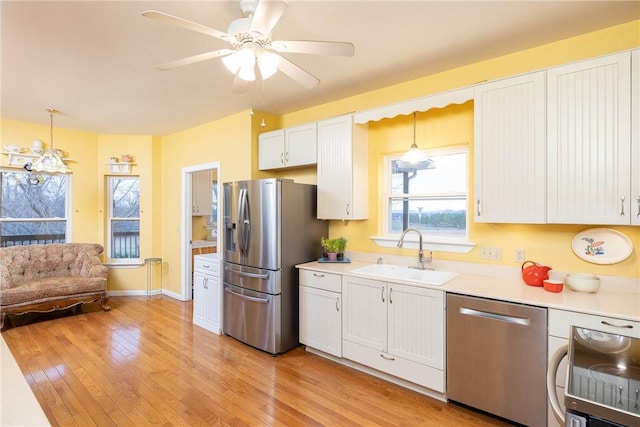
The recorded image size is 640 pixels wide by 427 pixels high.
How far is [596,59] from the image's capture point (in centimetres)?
209

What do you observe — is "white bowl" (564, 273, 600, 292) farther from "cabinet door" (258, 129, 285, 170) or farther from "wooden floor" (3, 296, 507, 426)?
"cabinet door" (258, 129, 285, 170)

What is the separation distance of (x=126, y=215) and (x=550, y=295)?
19.6 feet

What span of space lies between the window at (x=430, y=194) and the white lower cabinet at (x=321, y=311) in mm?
900

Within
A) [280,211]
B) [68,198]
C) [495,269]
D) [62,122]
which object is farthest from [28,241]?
[495,269]

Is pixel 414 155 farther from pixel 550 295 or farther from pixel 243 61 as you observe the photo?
pixel 243 61

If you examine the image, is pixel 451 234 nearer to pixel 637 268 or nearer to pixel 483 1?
pixel 637 268

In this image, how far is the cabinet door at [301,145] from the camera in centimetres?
355

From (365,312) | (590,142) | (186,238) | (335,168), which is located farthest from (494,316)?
(186,238)

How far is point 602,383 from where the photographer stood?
3.47ft

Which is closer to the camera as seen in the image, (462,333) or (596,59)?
(596,59)

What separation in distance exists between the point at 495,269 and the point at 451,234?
495 millimetres

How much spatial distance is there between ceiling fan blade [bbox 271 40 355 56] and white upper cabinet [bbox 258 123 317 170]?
66.0 inches

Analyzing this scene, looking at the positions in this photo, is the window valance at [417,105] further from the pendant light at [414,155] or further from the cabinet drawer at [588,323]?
the cabinet drawer at [588,323]

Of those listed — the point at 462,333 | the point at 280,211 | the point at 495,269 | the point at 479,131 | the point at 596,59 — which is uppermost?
the point at 596,59
